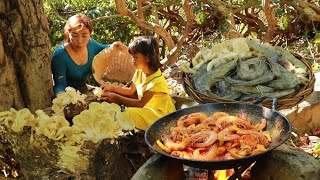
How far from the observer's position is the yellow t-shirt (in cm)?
352

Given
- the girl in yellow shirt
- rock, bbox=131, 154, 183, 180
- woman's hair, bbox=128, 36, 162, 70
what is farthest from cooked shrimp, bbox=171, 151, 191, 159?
woman's hair, bbox=128, 36, 162, 70

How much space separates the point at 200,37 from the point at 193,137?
662cm

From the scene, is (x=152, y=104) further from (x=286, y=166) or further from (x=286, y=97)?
(x=286, y=166)

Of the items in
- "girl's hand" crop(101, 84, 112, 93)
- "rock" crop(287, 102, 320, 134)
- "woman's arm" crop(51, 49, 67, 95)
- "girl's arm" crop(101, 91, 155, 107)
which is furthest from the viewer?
"rock" crop(287, 102, 320, 134)

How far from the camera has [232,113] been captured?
293 cm

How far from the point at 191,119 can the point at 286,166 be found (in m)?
0.63

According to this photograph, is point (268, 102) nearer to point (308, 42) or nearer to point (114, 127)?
point (114, 127)

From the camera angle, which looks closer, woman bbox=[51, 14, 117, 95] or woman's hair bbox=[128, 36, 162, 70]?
woman's hair bbox=[128, 36, 162, 70]

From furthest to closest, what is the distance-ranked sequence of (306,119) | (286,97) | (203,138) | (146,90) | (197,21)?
(197,21)
(306,119)
(146,90)
(286,97)
(203,138)

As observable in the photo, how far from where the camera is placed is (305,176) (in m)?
2.51

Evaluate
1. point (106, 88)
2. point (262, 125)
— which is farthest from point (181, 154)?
point (106, 88)

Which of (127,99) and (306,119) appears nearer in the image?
(127,99)

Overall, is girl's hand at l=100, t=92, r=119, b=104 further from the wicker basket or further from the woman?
the wicker basket

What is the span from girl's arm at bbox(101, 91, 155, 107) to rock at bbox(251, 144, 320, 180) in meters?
1.15
